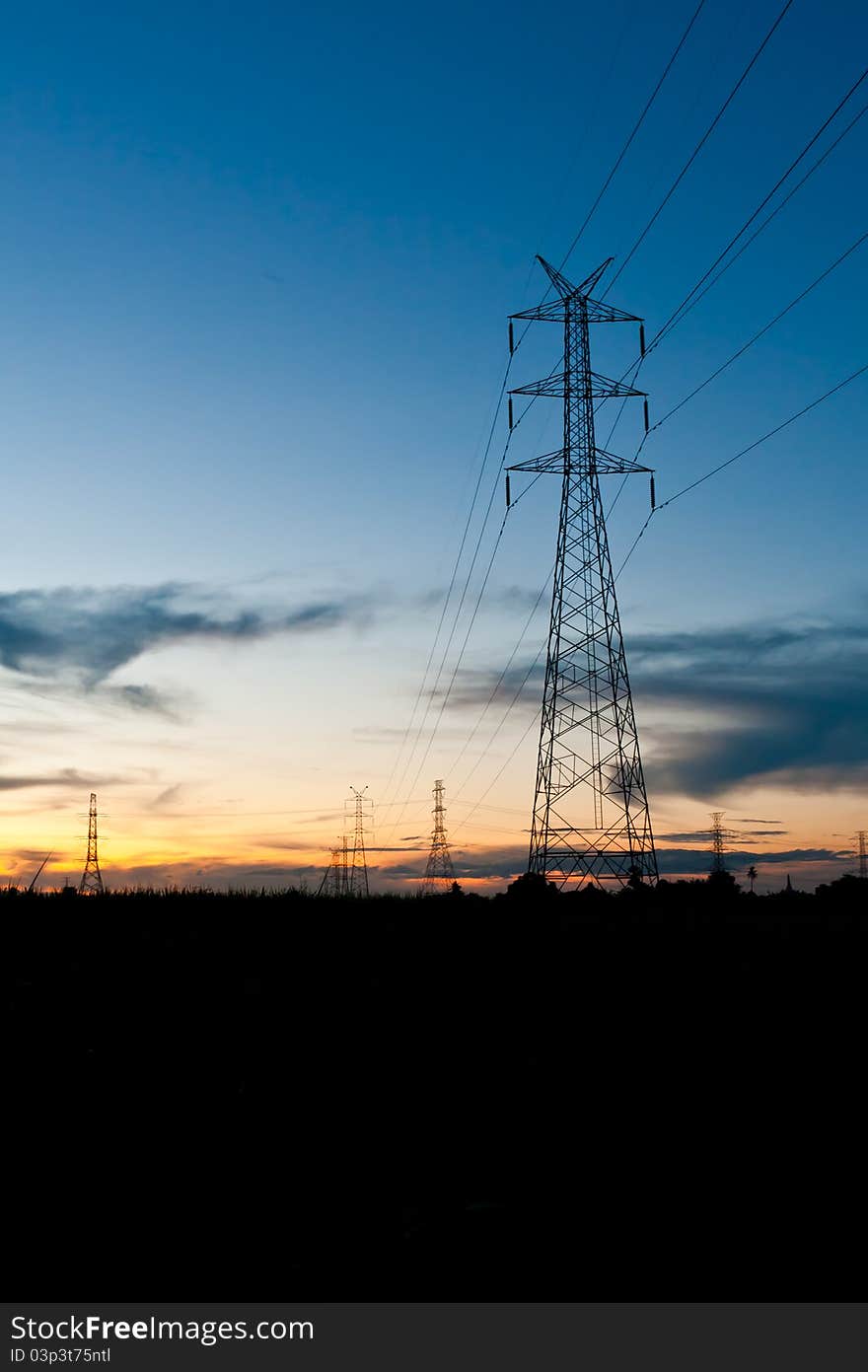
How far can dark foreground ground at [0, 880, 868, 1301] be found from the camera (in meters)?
7.42

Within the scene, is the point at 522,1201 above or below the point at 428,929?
below

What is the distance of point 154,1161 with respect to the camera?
9031 millimetres

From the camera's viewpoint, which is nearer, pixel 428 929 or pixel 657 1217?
pixel 657 1217

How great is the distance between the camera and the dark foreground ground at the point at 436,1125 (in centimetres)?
742

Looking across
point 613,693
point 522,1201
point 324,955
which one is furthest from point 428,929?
point 613,693

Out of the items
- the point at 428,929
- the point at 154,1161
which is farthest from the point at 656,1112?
the point at 428,929

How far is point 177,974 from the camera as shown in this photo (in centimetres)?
1573

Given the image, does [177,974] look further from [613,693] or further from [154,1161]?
[613,693]

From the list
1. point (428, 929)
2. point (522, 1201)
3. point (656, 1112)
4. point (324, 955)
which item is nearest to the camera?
point (522, 1201)

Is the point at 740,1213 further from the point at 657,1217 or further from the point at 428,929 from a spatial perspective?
the point at 428,929

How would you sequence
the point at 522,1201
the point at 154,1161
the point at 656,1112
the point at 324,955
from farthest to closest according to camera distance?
1. the point at 324,955
2. the point at 656,1112
3. the point at 154,1161
4. the point at 522,1201

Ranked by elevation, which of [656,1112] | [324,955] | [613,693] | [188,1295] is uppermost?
[613,693]

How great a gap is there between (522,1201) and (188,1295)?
98.6 inches

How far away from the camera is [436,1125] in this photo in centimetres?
970
